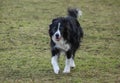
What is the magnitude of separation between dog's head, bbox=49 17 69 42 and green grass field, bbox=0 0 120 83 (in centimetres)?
72

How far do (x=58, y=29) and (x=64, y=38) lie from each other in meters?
0.29

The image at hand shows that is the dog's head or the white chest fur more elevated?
the dog's head

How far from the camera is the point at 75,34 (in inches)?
356

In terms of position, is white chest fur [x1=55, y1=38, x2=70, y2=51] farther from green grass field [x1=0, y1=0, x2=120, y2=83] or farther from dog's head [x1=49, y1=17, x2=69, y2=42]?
green grass field [x1=0, y1=0, x2=120, y2=83]

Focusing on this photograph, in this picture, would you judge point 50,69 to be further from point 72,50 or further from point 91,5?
point 91,5

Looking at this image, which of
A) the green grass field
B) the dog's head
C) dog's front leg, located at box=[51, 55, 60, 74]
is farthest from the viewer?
dog's front leg, located at box=[51, 55, 60, 74]

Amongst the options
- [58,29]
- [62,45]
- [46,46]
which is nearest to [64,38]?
[62,45]

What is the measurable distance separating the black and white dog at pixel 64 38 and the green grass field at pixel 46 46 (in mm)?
255

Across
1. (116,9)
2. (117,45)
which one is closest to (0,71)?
(117,45)

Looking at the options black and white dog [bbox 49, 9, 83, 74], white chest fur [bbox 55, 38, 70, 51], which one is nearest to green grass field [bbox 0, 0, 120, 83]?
black and white dog [bbox 49, 9, 83, 74]

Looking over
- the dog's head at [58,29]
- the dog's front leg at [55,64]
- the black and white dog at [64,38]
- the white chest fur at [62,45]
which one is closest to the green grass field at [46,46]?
the dog's front leg at [55,64]

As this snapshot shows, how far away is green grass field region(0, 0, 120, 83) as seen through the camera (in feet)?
28.8

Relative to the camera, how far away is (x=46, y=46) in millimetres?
11602

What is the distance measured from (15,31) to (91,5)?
757 centimetres
